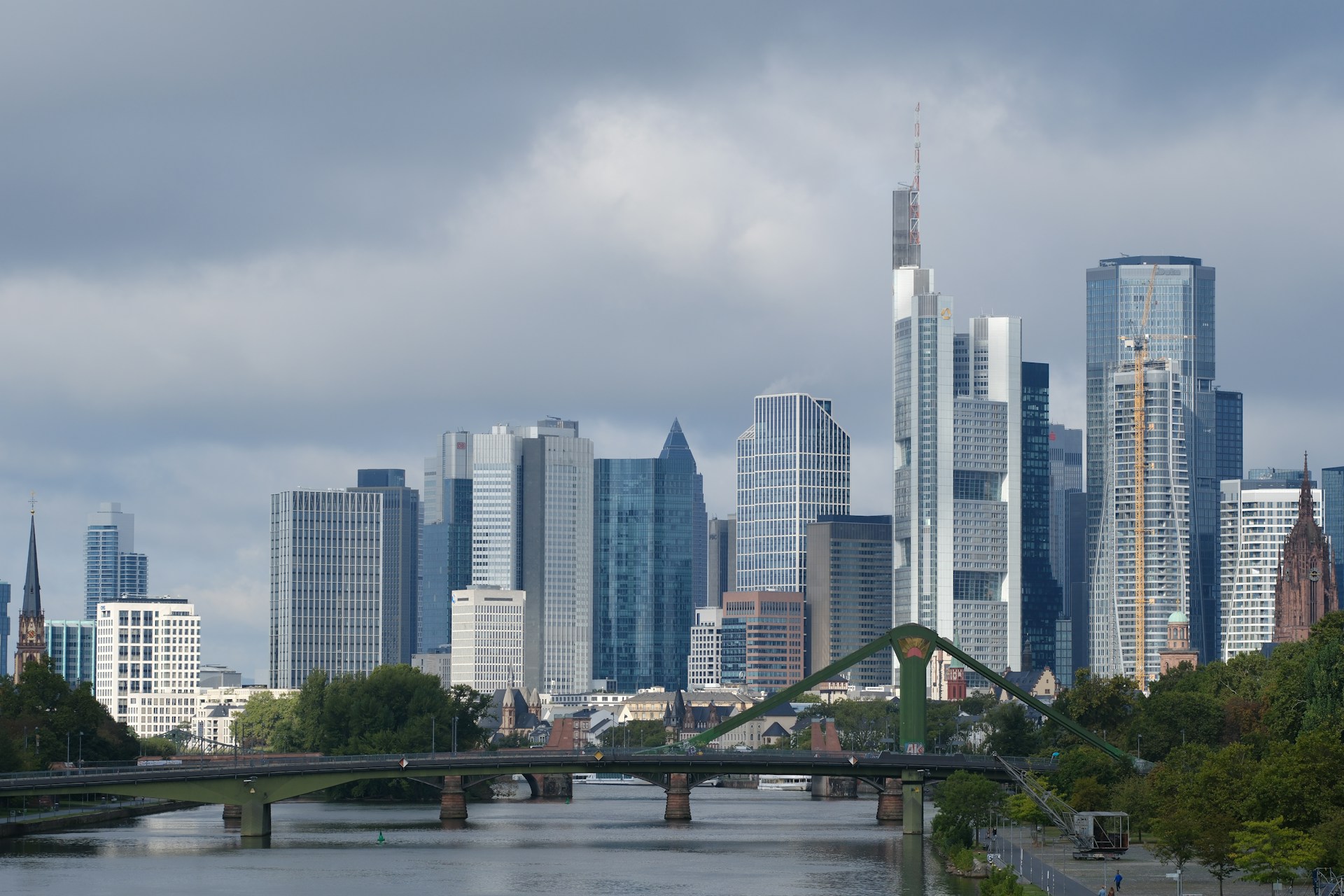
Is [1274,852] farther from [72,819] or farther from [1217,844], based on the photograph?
[72,819]

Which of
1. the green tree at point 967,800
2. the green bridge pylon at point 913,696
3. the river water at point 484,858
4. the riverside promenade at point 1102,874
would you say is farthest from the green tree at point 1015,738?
the riverside promenade at point 1102,874

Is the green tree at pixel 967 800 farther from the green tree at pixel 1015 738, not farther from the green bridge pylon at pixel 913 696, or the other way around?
the green tree at pixel 1015 738

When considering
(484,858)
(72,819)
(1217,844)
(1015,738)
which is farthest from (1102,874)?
(1015,738)

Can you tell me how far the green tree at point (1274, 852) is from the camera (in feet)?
267

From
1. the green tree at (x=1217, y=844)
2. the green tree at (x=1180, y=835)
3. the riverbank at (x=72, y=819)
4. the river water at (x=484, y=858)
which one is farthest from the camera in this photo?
the riverbank at (x=72, y=819)

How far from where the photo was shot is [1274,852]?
82250 mm

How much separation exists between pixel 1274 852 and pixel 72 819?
294 feet

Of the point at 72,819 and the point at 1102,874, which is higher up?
the point at 1102,874

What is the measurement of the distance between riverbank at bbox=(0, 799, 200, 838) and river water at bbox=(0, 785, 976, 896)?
1.44m

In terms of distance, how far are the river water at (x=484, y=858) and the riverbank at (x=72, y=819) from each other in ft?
4.72

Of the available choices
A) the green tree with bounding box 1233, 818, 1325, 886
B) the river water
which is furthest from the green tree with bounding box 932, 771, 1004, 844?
the green tree with bounding box 1233, 818, 1325, 886

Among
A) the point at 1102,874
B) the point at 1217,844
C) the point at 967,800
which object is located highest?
the point at 1217,844

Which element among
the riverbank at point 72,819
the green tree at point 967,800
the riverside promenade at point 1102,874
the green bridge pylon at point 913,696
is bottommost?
the riverbank at point 72,819

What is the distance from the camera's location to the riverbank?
137m
